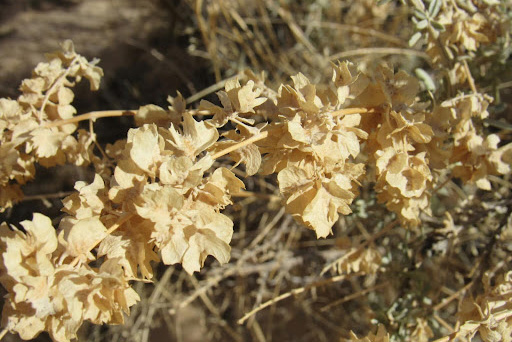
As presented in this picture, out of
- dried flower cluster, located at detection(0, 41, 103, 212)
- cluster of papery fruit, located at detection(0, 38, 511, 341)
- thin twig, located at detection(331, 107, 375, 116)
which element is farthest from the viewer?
dried flower cluster, located at detection(0, 41, 103, 212)

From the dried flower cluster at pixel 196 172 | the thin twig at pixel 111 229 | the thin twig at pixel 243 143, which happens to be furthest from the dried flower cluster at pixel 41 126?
the thin twig at pixel 243 143

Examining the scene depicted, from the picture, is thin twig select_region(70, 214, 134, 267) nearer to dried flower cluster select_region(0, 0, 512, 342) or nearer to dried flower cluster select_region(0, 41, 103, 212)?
dried flower cluster select_region(0, 0, 512, 342)

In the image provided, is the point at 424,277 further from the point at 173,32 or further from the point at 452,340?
the point at 173,32

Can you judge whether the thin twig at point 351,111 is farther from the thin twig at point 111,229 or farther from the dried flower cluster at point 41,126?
the dried flower cluster at point 41,126

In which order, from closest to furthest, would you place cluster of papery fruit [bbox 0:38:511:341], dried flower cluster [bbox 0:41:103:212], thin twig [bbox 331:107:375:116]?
cluster of papery fruit [bbox 0:38:511:341], thin twig [bbox 331:107:375:116], dried flower cluster [bbox 0:41:103:212]

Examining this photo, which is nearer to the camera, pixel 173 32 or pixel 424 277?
pixel 424 277

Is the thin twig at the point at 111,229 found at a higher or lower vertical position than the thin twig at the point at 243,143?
lower

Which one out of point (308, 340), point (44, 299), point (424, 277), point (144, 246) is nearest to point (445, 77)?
point (424, 277)

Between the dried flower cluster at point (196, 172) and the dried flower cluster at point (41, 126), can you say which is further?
the dried flower cluster at point (41, 126)

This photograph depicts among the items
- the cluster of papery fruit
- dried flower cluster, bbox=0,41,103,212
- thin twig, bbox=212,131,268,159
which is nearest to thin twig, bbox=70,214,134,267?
the cluster of papery fruit

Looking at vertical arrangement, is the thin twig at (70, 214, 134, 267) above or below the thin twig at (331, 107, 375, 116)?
below

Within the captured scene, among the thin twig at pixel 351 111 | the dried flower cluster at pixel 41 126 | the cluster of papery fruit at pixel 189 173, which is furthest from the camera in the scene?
the dried flower cluster at pixel 41 126
